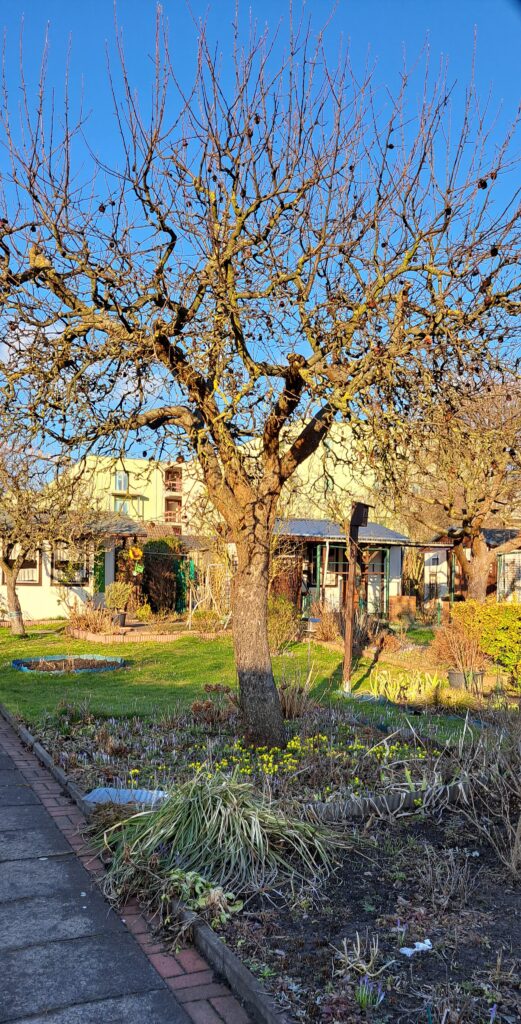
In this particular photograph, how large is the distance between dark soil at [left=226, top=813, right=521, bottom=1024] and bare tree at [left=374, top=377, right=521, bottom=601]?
9.64ft

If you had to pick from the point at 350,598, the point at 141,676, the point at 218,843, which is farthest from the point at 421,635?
the point at 218,843

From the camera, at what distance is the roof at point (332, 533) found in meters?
23.8

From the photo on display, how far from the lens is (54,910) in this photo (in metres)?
3.90

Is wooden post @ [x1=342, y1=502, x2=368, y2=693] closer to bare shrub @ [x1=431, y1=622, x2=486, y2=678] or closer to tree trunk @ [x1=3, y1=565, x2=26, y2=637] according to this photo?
bare shrub @ [x1=431, y1=622, x2=486, y2=678]

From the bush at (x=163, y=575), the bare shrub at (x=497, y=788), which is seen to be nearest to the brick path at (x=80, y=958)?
the bare shrub at (x=497, y=788)

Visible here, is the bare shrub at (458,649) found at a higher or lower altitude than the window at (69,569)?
lower

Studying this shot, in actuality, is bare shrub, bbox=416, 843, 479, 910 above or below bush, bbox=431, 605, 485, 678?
below

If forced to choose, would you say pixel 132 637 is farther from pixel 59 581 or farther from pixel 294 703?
pixel 294 703

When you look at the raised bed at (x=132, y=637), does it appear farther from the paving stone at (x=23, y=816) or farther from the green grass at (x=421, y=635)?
the paving stone at (x=23, y=816)

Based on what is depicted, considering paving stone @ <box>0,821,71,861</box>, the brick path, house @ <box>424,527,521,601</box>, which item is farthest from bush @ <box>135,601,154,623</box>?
the brick path

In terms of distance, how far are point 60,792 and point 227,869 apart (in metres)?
2.40

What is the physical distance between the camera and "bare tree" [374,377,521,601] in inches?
236

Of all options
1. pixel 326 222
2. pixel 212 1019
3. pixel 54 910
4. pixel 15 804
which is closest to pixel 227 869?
pixel 54 910

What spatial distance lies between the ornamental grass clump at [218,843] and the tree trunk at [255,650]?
1.94 m
